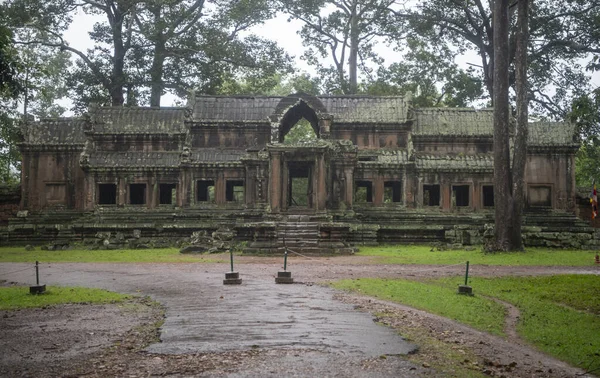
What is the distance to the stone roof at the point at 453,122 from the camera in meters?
34.5

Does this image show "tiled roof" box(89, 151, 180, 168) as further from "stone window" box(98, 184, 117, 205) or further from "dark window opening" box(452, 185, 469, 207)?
"dark window opening" box(452, 185, 469, 207)

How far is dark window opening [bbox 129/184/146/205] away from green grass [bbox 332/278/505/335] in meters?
21.7

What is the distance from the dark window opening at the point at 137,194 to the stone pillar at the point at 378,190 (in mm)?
13539

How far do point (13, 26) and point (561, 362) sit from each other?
4263 centimetres

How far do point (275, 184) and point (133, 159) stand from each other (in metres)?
10.2

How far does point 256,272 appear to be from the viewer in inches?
734

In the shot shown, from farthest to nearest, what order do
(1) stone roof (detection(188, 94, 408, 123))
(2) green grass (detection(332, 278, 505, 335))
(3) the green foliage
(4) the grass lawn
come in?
(1) stone roof (detection(188, 94, 408, 123)) < (2) green grass (detection(332, 278, 505, 335)) < (4) the grass lawn < (3) the green foliage

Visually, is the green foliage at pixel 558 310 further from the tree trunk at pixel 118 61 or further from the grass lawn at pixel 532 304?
the tree trunk at pixel 118 61

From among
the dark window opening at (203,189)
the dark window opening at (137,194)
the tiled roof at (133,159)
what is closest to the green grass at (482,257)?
the dark window opening at (203,189)

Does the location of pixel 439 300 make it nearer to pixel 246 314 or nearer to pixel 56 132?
pixel 246 314

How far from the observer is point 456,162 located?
33.9 meters

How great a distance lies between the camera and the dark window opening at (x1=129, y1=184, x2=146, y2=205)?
34938mm

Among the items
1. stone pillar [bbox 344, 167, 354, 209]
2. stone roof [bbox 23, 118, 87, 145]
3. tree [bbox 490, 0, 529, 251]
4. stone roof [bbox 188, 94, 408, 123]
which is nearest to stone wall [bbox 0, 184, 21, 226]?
stone roof [bbox 23, 118, 87, 145]

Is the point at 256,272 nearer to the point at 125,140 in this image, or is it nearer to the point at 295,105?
the point at 295,105
